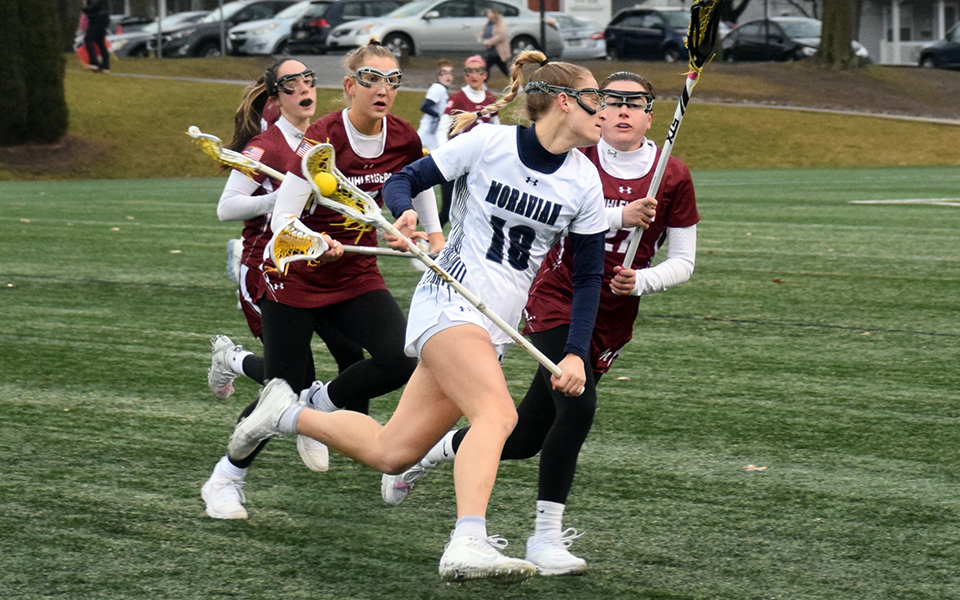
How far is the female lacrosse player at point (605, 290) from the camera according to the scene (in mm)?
4570

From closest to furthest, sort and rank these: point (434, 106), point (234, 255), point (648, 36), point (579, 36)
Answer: point (234, 255), point (434, 106), point (579, 36), point (648, 36)

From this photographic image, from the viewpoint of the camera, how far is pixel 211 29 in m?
40.8

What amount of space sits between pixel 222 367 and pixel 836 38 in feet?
113

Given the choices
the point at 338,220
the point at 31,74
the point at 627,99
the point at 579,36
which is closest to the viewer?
the point at 627,99

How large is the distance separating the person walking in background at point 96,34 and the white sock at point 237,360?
28.3 meters

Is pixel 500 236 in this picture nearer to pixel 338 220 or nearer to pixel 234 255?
pixel 338 220

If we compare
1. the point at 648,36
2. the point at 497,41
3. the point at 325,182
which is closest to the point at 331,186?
the point at 325,182

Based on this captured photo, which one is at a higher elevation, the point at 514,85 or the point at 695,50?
the point at 695,50

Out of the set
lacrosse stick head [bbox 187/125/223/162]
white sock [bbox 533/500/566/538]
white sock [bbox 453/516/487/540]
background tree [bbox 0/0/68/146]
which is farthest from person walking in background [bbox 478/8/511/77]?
white sock [bbox 453/516/487/540]

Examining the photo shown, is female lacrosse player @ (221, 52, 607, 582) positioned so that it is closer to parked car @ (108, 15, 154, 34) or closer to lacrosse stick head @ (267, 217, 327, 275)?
lacrosse stick head @ (267, 217, 327, 275)

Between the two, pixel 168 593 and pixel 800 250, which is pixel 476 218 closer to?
pixel 168 593

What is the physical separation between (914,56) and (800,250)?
4718cm

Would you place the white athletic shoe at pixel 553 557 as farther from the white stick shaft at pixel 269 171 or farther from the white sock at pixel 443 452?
the white stick shaft at pixel 269 171

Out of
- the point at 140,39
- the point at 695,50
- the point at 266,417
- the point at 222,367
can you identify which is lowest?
the point at 222,367
